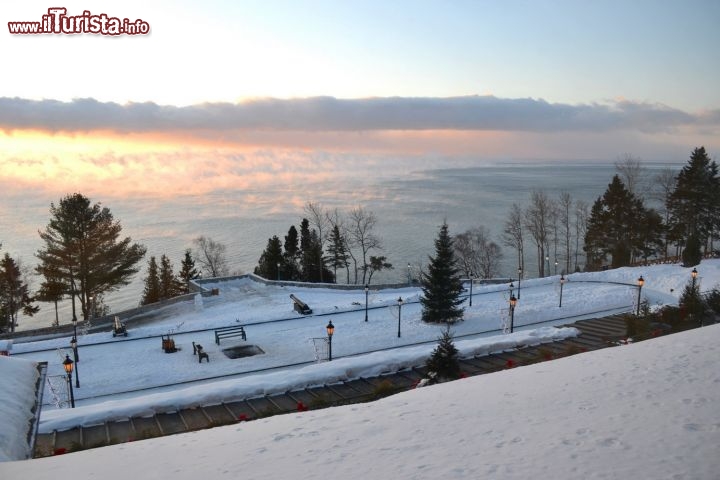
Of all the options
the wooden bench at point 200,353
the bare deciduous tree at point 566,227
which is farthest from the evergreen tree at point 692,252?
the wooden bench at point 200,353

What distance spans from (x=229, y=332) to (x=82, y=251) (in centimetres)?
2102

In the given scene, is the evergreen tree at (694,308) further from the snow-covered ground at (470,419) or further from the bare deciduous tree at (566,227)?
the bare deciduous tree at (566,227)

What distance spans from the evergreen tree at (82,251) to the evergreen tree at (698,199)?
45410 millimetres

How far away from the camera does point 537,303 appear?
26031 mm

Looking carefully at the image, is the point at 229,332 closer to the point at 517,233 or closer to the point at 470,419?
the point at 470,419

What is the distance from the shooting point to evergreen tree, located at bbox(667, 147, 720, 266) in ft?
134

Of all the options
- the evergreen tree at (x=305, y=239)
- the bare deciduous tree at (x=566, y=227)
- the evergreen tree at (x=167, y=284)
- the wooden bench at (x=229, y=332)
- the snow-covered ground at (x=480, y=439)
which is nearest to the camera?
the snow-covered ground at (x=480, y=439)

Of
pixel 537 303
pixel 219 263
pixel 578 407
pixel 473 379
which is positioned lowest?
pixel 219 263

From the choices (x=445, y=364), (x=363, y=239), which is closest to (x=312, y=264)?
(x=363, y=239)

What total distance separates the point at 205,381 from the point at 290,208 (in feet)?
407

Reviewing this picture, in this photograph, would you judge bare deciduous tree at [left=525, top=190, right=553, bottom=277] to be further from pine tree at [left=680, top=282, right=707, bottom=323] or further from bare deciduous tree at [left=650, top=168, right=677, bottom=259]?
pine tree at [left=680, top=282, right=707, bottom=323]

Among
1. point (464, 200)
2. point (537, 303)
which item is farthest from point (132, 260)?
point (464, 200)

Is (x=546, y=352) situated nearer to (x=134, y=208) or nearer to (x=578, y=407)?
(x=578, y=407)

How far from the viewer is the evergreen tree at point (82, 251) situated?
36406 mm
